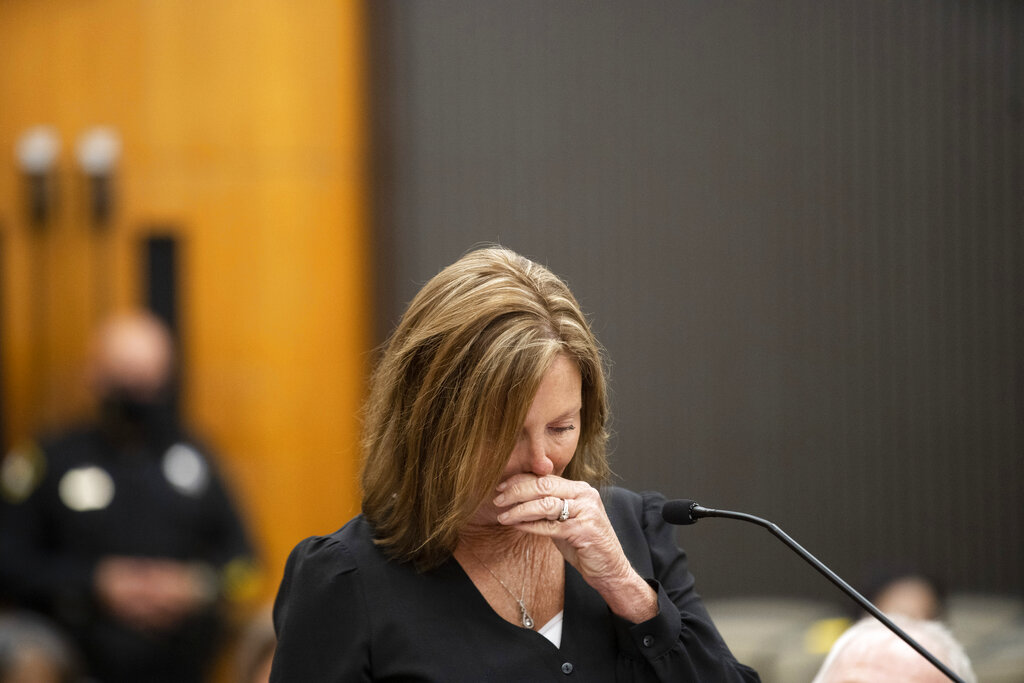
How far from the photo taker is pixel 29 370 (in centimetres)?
→ 458

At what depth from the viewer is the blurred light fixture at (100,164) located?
4586 millimetres

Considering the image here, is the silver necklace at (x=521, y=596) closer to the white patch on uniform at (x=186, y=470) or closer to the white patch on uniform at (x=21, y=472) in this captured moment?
the white patch on uniform at (x=186, y=470)

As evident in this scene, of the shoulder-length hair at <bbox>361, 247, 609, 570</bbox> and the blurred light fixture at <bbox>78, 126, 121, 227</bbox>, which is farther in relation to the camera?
the blurred light fixture at <bbox>78, 126, 121, 227</bbox>

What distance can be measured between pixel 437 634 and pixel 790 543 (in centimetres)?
46

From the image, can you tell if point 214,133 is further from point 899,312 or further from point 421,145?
point 899,312

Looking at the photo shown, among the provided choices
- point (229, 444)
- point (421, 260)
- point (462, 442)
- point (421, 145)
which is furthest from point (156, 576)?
point (462, 442)

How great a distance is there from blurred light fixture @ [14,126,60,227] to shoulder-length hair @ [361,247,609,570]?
349 cm

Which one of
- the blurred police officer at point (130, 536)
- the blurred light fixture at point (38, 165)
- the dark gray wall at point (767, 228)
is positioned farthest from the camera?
the dark gray wall at point (767, 228)

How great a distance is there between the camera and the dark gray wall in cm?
490

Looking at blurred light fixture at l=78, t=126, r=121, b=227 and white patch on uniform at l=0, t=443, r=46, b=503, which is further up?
blurred light fixture at l=78, t=126, r=121, b=227

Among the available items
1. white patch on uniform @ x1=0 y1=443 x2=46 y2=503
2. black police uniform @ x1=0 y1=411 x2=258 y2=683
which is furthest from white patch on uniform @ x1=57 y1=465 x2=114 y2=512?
white patch on uniform @ x1=0 y1=443 x2=46 y2=503

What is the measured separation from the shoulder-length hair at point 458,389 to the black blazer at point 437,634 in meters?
0.05

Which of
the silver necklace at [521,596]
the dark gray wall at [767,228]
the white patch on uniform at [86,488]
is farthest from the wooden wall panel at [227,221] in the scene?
the silver necklace at [521,596]

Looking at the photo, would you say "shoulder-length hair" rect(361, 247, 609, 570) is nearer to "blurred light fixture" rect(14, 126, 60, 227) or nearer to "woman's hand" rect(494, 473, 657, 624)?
"woman's hand" rect(494, 473, 657, 624)
